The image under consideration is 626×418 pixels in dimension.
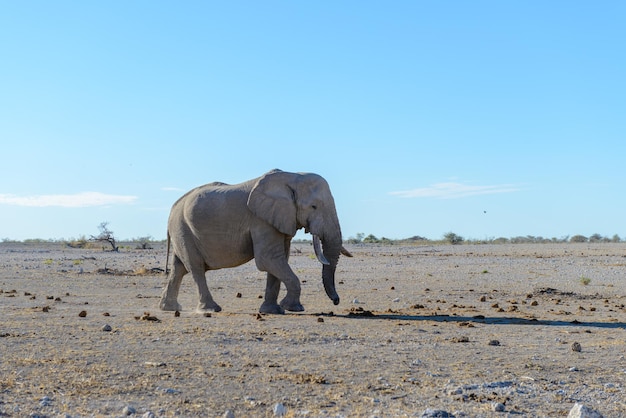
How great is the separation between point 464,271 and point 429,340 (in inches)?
751

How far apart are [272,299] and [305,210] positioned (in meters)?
1.91

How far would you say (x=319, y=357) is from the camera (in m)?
11.0

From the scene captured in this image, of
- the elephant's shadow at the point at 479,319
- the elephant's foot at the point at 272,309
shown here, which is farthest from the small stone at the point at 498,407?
the elephant's foot at the point at 272,309

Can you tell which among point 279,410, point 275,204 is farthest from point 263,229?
point 279,410

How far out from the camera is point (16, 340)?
1226 cm

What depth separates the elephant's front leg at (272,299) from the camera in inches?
674

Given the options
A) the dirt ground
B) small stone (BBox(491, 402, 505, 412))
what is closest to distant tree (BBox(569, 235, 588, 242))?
the dirt ground

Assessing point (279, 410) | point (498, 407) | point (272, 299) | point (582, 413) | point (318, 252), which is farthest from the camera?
point (272, 299)

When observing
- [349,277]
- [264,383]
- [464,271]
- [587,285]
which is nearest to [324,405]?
[264,383]

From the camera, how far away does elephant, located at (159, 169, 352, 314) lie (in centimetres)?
1722

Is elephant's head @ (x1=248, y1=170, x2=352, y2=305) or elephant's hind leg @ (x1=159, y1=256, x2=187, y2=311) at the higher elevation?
elephant's head @ (x1=248, y1=170, x2=352, y2=305)

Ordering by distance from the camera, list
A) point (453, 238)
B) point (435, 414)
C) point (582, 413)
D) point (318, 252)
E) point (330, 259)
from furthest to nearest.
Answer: point (453, 238)
point (330, 259)
point (318, 252)
point (435, 414)
point (582, 413)

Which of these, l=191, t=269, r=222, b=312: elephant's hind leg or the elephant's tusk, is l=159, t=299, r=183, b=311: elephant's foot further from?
the elephant's tusk

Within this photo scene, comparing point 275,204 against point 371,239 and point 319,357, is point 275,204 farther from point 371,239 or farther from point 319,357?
point 371,239
